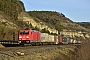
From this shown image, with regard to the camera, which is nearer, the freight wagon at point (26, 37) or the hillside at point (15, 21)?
the freight wagon at point (26, 37)

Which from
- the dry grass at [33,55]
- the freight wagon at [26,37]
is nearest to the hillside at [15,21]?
the freight wagon at [26,37]

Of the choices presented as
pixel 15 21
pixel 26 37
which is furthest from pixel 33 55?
pixel 15 21

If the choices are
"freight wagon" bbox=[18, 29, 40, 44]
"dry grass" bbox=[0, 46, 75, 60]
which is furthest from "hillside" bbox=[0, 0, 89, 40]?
"dry grass" bbox=[0, 46, 75, 60]

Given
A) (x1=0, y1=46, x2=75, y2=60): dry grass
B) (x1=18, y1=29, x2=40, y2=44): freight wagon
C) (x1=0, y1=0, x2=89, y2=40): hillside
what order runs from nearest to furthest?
(x1=0, y1=46, x2=75, y2=60): dry grass < (x1=18, y1=29, x2=40, y2=44): freight wagon < (x1=0, y1=0, x2=89, y2=40): hillside

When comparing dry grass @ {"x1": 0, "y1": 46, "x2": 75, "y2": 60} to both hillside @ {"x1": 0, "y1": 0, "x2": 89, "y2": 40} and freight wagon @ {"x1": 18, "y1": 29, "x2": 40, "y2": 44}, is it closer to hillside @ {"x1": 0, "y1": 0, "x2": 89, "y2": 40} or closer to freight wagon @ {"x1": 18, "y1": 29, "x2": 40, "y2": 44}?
hillside @ {"x1": 0, "y1": 0, "x2": 89, "y2": 40}

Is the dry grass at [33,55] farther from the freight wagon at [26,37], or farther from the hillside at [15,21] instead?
the freight wagon at [26,37]

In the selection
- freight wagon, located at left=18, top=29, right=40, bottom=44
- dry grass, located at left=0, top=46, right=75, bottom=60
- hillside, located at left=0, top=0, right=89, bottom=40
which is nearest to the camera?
dry grass, located at left=0, top=46, right=75, bottom=60

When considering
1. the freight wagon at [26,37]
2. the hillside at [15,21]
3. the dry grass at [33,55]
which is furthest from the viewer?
the hillside at [15,21]

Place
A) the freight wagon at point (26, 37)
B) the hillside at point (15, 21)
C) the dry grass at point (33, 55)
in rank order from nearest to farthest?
the dry grass at point (33, 55) < the freight wagon at point (26, 37) < the hillside at point (15, 21)

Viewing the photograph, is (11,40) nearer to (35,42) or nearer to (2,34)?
(2,34)

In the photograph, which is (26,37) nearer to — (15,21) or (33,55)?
(33,55)

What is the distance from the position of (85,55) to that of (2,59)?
1413 centimetres

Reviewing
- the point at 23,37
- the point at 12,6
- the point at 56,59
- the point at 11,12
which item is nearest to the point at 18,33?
the point at 23,37

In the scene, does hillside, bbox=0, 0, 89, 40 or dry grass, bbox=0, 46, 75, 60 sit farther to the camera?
hillside, bbox=0, 0, 89, 40
